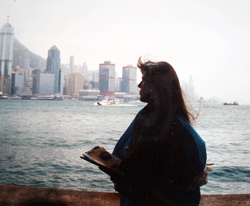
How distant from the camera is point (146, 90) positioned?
71 centimetres

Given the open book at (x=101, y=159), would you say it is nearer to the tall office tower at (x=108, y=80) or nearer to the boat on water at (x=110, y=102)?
the tall office tower at (x=108, y=80)

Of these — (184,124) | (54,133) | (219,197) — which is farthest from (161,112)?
(54,133)

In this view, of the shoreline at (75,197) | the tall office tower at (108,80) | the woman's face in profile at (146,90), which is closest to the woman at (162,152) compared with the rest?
the woman's face in profile at (146,90)

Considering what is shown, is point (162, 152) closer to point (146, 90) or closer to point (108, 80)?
point (146, 90)

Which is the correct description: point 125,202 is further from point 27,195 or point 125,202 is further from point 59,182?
point 59,182

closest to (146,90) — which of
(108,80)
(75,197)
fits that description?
(75,197)

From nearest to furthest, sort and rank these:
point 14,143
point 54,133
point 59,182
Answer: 1. point 59,182
2. point 14,143
3. point 54,133

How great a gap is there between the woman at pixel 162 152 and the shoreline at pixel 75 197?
62cm

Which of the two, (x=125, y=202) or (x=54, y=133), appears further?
(x=54, y=133)

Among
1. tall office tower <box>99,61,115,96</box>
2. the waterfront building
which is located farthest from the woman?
the waterfront building

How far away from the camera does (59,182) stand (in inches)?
216

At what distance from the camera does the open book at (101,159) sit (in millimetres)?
640

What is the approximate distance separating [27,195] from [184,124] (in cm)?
108

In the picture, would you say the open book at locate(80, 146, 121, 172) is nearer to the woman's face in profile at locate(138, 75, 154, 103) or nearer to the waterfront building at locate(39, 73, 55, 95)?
the woman's face in profile at locate(138, 75, 154, 103)
